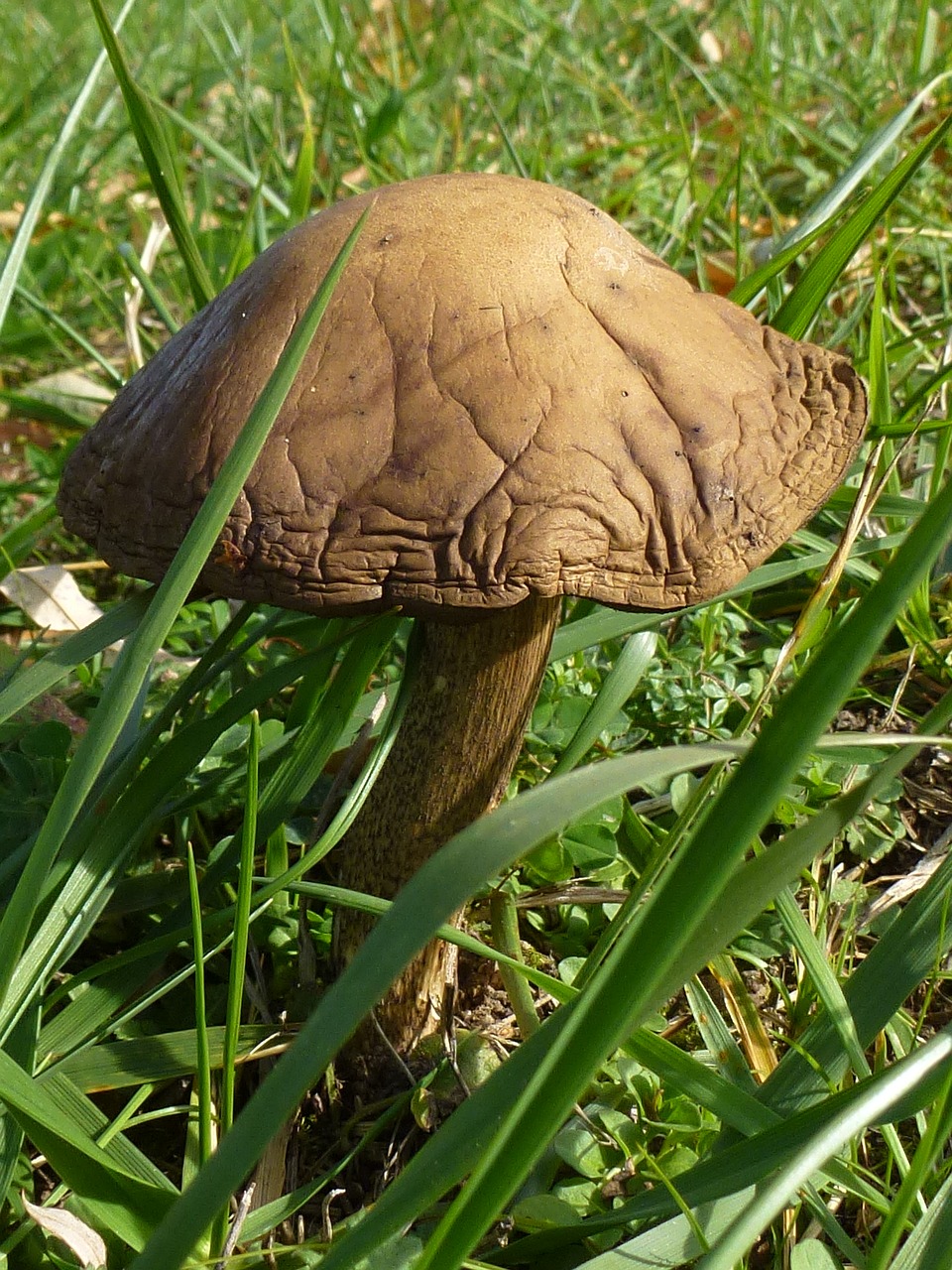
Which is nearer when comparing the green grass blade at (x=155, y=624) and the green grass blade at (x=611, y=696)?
the green grass blade at (x=155, y=624)

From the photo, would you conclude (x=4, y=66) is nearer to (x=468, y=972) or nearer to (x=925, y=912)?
(x=468, y=972)

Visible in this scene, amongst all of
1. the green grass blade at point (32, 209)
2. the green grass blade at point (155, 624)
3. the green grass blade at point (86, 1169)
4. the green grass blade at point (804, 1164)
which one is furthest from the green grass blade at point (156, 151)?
the green grass blade at point (804, 1164)

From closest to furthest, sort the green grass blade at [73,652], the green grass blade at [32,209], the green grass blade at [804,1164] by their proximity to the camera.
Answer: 1. the green grass blade at [804,1164]
2. the green grass blade at [73,652]
3. the green grass blade at [32,209]

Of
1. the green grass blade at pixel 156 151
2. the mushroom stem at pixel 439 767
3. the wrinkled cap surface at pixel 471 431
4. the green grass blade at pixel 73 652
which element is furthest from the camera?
the green grass blade at pixel 156 151

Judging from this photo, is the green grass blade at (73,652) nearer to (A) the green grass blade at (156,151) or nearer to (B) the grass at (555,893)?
(B) the grass at (555,893)

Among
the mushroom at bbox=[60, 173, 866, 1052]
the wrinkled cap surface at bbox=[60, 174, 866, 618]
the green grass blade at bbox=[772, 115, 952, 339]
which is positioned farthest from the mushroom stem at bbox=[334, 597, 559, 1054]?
the green grass blade at bbox=[772, 115, 952, 339]

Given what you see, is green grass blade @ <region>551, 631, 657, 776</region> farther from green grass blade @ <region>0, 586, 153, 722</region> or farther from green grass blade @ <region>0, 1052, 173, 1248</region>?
green grass blade @ <region>0, 1052, 173, 1248</region>

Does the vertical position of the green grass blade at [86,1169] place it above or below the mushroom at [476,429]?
below

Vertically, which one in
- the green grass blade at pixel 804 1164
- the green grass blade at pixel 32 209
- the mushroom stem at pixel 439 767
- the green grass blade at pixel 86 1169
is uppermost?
the green grass blade at pixel 32 209
